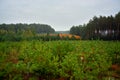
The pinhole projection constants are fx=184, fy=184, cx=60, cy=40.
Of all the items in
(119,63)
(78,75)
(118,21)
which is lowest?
(119,63)

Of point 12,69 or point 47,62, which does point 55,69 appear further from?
point 12,69

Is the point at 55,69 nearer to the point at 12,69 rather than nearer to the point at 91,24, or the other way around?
the point at 12,69

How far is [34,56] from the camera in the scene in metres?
9.43

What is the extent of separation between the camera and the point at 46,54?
9.39 m

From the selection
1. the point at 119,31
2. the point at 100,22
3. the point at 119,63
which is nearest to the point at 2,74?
the point at 119,63

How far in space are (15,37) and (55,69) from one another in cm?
5036

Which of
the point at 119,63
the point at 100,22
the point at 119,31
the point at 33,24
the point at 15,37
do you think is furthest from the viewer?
the point at 33,24

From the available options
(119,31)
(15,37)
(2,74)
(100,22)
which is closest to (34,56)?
(2,74)

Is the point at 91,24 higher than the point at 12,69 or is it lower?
higher

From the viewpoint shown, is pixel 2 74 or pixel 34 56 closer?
pixel 2 74

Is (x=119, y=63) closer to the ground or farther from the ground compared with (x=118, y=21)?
closer to the ground

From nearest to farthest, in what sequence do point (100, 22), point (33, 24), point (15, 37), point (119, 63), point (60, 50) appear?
1. point (60, 50)
2. point (119, 63)
3. point (15, 37)
4. point (100, 22)
5. point (33, 24)

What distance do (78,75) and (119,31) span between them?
62326 millimetres

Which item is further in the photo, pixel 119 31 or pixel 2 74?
pixel 119 31
